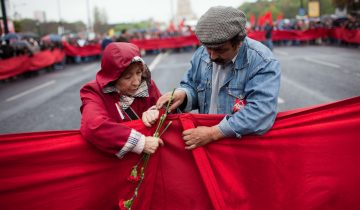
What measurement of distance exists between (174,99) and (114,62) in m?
0.54

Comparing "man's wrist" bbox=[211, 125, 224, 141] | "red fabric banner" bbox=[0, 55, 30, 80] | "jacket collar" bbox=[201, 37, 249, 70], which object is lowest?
"red fabric banner" bbox=[0, 55, 30, 80]

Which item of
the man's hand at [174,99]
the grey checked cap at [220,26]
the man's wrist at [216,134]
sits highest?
the grey checked cap at [220,26]

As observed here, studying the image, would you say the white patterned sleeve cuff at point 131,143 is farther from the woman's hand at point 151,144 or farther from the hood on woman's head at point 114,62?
the hood on woman's head at point 114,62

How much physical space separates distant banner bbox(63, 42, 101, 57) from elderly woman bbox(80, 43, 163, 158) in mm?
23730

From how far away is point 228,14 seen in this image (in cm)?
238

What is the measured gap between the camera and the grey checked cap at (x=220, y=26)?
2336mm

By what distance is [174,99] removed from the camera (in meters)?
2.79

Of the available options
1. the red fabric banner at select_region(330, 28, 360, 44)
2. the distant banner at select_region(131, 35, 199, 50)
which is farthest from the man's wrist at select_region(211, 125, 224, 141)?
the distant banner at select_region(131, 35, 199, 50)

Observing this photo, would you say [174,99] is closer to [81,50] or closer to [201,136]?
[201,136]

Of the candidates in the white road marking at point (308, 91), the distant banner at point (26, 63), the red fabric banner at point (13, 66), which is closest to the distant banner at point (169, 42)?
the distant banner at point (26, 63)

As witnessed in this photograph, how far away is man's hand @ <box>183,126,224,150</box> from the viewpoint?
2.43 metres

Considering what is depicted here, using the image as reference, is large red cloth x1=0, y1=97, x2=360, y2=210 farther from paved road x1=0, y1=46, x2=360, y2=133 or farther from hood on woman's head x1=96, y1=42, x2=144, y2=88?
paved road x1=0, y1=46, x2=360, y2=133

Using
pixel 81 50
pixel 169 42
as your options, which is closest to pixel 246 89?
pixel 81 50

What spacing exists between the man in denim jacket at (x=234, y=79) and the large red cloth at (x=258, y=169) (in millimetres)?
124
